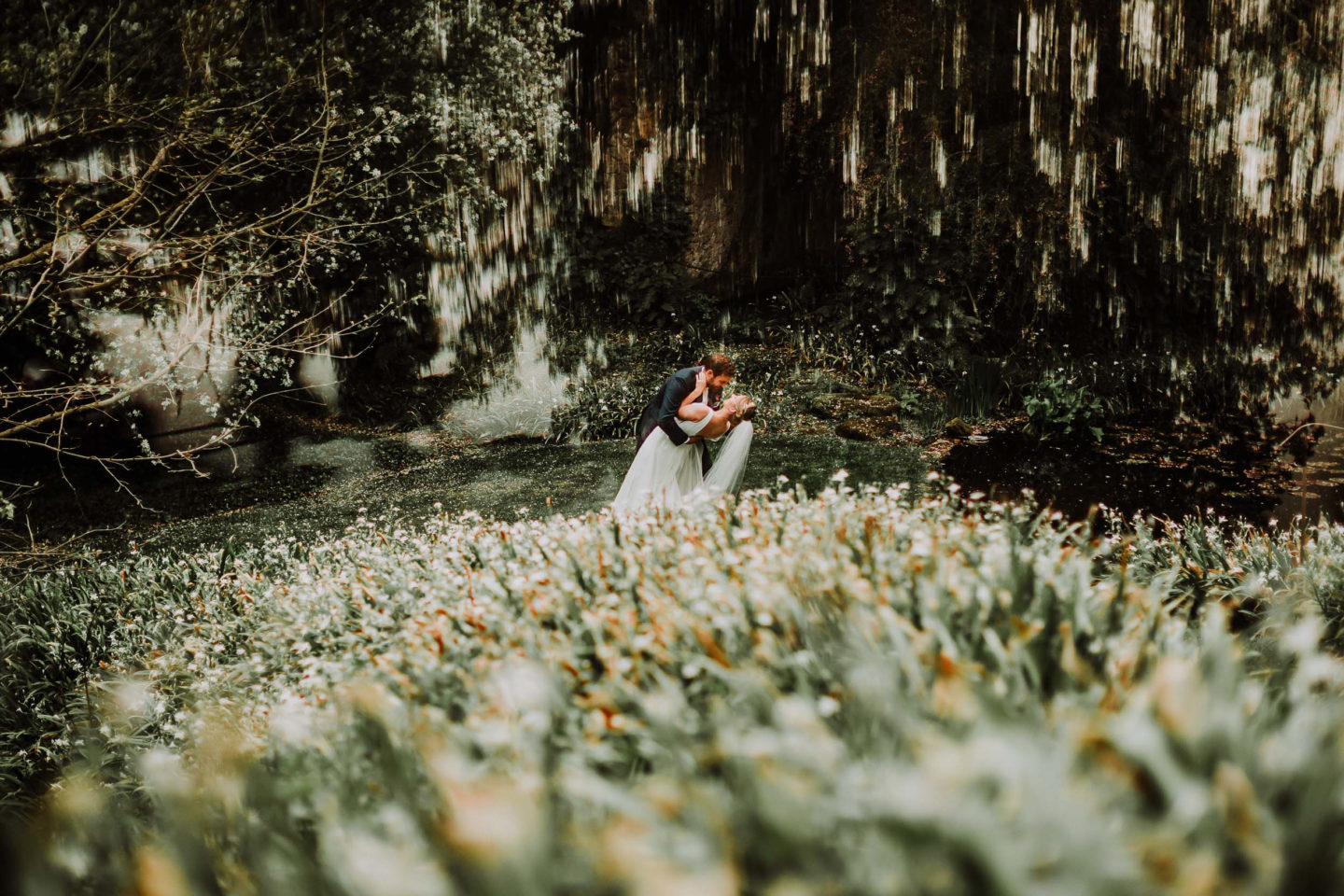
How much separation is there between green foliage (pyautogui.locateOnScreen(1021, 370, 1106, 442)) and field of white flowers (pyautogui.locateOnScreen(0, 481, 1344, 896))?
7251 millimetres

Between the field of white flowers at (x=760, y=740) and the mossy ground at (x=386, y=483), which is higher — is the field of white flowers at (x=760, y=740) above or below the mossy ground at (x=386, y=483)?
above

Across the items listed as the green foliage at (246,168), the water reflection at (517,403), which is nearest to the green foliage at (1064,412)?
the water reflection at (517,403)

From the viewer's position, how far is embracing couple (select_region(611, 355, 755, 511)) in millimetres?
5840

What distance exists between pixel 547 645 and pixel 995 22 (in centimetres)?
1364

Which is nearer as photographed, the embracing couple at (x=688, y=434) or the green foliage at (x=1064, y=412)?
the embracing couple at (x=688, y=434)

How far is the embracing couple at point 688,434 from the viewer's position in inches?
230

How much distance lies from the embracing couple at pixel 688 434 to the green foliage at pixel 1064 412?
6436 mm

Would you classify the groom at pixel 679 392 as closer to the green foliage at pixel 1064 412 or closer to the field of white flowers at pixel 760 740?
the field of white flowers at pixel 760 740

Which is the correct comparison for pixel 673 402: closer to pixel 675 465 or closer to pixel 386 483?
pixel 675 465

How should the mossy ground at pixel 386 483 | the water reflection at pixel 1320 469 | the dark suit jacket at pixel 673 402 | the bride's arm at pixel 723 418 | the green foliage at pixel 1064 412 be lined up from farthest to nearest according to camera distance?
the green foliage at pixel 1064 412 < the mossy ground at pixel 386 483 < the water reflection at pixel 1320 469 < the dark suit jacket at pixel 673 402 < the bride's arm at pixel 723 418

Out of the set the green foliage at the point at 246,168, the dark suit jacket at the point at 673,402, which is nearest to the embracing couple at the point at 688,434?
the dark suit jacket at the point at 673,402

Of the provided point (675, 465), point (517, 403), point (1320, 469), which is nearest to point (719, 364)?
point (675, 465)

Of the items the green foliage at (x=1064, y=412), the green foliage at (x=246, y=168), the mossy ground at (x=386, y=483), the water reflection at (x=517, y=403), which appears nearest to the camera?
the green foliage at (x=246, y=168)

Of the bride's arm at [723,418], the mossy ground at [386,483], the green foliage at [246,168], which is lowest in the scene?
the mossy ground at [386,483]
